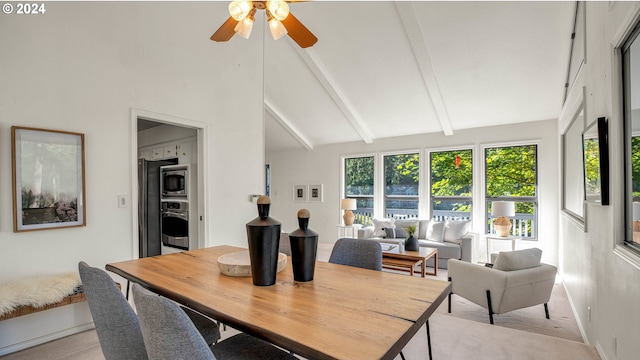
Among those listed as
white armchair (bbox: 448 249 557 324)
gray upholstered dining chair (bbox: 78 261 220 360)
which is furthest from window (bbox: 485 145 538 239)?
gray upholstered dining chair (bbox: 78 261 220 360)

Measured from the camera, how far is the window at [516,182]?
518 centimetres

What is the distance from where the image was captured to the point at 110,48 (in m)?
2.90

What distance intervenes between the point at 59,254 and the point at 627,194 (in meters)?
4.01

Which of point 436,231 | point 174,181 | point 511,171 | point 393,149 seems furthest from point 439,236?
point 174,181

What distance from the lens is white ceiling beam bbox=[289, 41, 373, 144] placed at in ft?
15.4

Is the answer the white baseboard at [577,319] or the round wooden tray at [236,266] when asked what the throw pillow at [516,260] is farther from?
the round wooden tray at [236,266]

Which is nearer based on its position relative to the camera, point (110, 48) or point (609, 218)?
point (609, 218)

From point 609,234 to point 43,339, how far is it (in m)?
4.05

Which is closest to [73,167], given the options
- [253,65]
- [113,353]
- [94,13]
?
[94,13]

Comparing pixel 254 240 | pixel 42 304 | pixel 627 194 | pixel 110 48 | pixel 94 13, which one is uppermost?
pixel 94 13

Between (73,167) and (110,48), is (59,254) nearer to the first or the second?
(73,167)

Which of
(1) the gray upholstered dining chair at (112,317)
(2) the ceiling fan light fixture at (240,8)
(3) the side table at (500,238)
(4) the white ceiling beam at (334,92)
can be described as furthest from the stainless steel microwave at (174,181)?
(3) the side table at (500,238)

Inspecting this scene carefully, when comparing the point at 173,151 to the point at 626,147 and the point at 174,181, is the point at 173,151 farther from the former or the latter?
the point at 626,147

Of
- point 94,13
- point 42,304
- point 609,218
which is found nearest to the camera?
point 609,218
